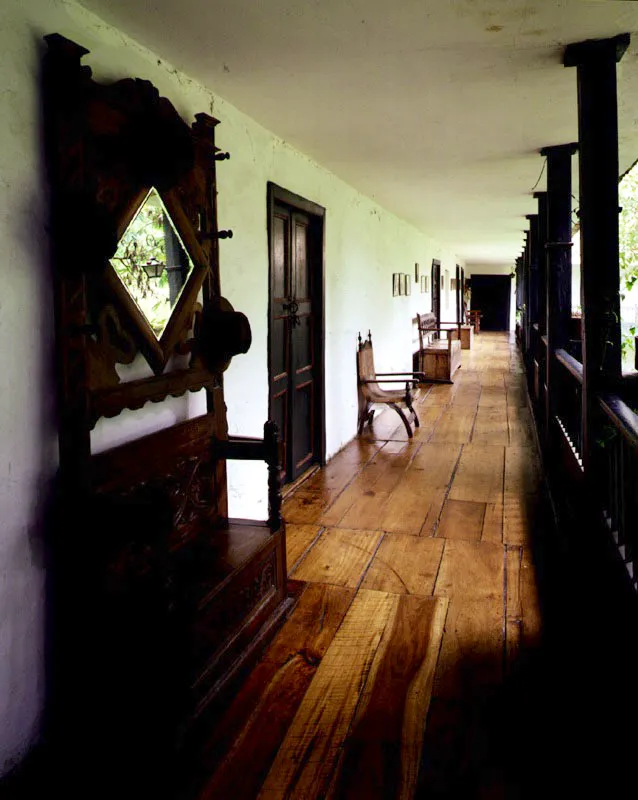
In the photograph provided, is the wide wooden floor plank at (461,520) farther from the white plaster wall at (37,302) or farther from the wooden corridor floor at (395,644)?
the white plaster wall at (37,302)

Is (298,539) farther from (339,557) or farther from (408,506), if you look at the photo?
(408,506)

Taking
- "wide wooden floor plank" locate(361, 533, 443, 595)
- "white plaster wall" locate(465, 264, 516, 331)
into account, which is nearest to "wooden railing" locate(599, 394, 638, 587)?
"wide wooden floor plank" locate(361, 533, 443, 595)

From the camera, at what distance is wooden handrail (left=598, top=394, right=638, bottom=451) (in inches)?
87.4

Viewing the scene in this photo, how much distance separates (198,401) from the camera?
121 inches

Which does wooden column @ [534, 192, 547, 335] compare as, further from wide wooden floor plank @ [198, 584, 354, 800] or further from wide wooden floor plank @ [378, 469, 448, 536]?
wide wooden floor plank @ [198, 584, 354, 800]

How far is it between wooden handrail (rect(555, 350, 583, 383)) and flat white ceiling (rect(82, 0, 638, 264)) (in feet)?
4.96

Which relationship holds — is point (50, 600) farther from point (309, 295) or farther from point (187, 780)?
point (309, 295)

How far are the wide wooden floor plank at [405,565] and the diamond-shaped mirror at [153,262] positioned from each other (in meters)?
1.72

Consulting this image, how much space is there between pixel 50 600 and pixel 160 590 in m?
0.45

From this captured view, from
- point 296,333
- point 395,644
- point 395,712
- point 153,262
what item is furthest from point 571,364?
point 153,262

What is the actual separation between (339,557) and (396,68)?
256 cm

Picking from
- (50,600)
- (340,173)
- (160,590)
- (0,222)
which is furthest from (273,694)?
(340,173)

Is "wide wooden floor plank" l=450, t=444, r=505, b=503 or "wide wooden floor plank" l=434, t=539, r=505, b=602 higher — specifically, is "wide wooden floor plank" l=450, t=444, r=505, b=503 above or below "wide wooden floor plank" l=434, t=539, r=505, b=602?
above

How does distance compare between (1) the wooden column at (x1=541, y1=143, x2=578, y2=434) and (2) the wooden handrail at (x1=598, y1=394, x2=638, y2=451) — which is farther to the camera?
(1) the wooden column at (x1=541, y1=143, x2=578, y2=434)
